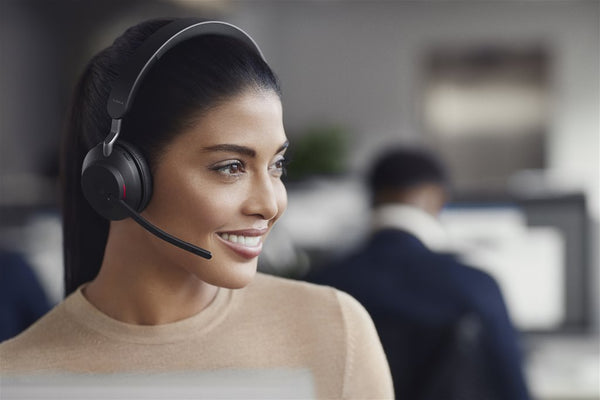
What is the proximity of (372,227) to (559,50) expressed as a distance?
5.30 metres

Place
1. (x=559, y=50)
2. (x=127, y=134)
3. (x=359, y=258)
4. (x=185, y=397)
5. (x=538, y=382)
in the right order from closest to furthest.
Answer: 1. (x=185, y=397)
2. (x=127, y=134)
3. (x=359, y=258)
4. (x=538, y=382)
5. (x=559, y=50)

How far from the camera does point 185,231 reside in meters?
0.38

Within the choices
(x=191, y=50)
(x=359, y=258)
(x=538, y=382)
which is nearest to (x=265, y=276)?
(x=191, y=50)

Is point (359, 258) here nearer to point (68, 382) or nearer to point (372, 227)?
point (372, 227)

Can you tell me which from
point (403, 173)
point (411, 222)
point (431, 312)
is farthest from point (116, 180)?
point (403, 173)

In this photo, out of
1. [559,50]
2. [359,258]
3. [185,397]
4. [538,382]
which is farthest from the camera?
[559,50]

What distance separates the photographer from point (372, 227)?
4.31ft

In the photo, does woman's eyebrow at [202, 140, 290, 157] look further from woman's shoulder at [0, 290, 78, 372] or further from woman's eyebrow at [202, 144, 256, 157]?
woman's shoulder at [0, 290, 78, 372]

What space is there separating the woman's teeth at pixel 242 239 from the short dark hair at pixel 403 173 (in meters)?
1.11

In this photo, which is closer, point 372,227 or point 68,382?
point 68,382

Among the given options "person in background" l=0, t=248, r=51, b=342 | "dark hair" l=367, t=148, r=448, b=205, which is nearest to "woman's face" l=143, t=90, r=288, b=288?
"person in background" l=0, t=248, r=51, b=342

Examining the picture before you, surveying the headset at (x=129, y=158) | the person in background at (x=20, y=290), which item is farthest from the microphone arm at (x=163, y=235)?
the person in background at (x=20, y=290)

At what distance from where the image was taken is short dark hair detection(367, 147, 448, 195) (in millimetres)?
1485

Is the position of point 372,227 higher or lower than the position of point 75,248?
lower
